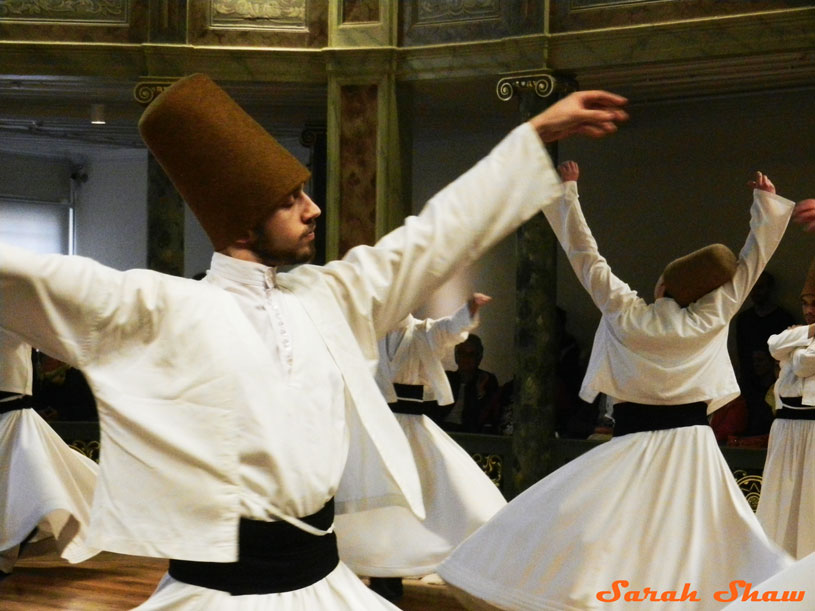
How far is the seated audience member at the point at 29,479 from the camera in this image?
732cm

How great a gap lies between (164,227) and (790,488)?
5897 mm

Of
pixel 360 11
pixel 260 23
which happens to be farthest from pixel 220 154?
pixel 260 23

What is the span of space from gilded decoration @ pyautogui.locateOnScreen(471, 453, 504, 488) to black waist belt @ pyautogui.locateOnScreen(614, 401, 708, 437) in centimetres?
440

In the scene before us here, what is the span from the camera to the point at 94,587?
7.27m

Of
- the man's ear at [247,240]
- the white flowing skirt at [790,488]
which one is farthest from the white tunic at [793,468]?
the man's ear at [247,240]

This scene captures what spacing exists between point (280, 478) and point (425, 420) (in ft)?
15.9

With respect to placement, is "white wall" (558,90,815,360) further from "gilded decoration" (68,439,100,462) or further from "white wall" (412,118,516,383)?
"gilded decoration" (68,439,100,462)

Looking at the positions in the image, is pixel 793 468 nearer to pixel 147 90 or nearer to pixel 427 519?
pixel 427 519

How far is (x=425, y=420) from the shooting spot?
7215mm

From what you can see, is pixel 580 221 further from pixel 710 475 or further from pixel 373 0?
pixel 373 0

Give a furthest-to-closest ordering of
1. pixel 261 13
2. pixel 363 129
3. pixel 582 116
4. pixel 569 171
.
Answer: pixel 261 13, pixel 363 129, pixel 569 171, pixel 582 116

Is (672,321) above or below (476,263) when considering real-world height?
above

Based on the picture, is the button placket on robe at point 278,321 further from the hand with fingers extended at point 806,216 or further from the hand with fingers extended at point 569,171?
the hand with fingers extended at point 806,216

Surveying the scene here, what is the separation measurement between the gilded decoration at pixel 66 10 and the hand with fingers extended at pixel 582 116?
27.8ft
